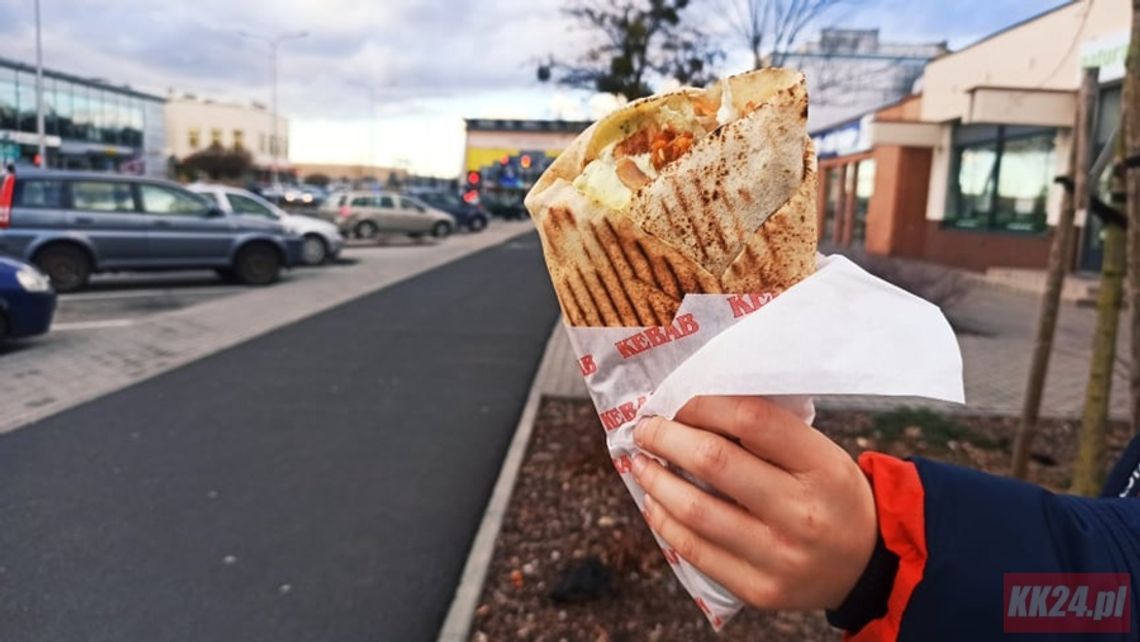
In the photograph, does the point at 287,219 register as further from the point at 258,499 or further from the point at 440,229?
the point at 440,229

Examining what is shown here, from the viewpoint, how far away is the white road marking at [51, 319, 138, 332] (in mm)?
10668

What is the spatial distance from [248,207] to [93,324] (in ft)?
20.9

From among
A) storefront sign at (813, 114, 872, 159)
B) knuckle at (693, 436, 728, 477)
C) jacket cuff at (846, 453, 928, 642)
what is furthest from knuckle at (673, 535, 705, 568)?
storefront sign at (813, 114, 872, 159)

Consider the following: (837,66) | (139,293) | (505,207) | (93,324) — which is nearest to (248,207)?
(139,293)

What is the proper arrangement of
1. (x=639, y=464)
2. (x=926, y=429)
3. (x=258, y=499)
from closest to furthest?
(x=639, y=464), (x=258, y=499), (x=926, y=429)

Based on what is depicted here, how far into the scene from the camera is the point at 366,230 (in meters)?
32.7

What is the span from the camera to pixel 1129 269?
10.6ft

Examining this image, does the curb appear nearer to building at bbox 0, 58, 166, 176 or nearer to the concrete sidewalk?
the concrete sidewalk

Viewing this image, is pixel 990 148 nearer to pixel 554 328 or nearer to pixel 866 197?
pixel 866 197

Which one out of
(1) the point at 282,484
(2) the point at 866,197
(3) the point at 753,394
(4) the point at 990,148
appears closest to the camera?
(3) the point at 753,394

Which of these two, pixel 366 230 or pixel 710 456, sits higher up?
pixel 710 456

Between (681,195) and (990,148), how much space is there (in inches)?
893

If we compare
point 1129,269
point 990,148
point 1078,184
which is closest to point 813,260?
point 1129,269

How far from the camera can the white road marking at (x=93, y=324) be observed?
10.7 meters
